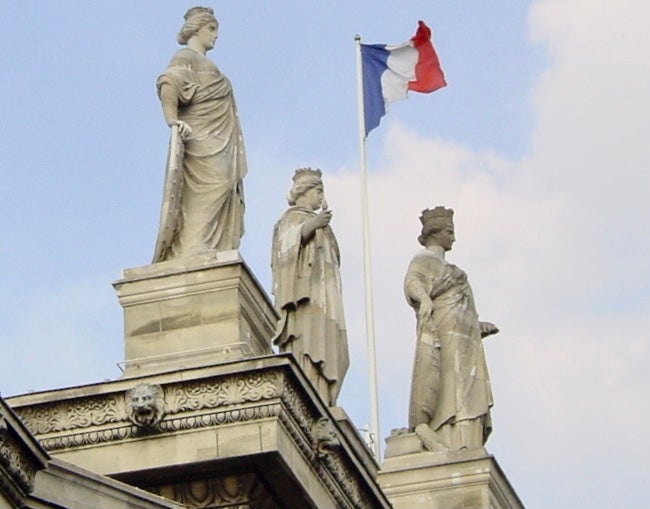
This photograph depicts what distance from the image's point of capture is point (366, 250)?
3994 centimetres

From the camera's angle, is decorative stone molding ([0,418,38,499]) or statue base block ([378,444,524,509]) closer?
decorative stone molding ([0,418,38,499])

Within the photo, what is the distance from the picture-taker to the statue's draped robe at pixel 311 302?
30.9 m

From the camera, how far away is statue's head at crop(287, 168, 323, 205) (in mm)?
32344

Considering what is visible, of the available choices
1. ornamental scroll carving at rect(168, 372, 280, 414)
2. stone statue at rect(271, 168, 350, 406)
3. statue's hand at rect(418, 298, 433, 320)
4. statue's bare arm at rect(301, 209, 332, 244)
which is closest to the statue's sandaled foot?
statue's hand at rect(418, 298, 433, 320)

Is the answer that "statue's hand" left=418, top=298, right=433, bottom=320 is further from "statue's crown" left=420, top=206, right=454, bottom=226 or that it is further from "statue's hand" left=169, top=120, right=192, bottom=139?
"statue's hand" left=169, top=120, right=192, bottom=139

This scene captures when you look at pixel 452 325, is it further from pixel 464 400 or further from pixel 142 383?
pixel 142 383

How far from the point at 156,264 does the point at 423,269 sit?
6.52m

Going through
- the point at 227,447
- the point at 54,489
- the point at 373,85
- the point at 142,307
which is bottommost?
the point at 54,489

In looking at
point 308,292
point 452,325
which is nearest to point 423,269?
point 452,325

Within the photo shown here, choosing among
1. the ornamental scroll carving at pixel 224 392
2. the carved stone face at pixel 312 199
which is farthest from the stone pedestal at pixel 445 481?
the ornamental scroll carving at pixel 224 392

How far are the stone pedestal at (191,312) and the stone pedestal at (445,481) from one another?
4983 millimetres

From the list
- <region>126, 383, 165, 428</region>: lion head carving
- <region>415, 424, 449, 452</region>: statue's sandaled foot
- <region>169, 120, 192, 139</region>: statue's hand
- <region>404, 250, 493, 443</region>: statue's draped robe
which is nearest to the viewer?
<region>126, 383, 165, 428</region>: lion head carving

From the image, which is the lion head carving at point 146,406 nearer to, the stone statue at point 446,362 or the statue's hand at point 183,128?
the statue's hand at point 183,128

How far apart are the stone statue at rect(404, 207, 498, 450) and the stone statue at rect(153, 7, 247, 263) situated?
500 centimetres
